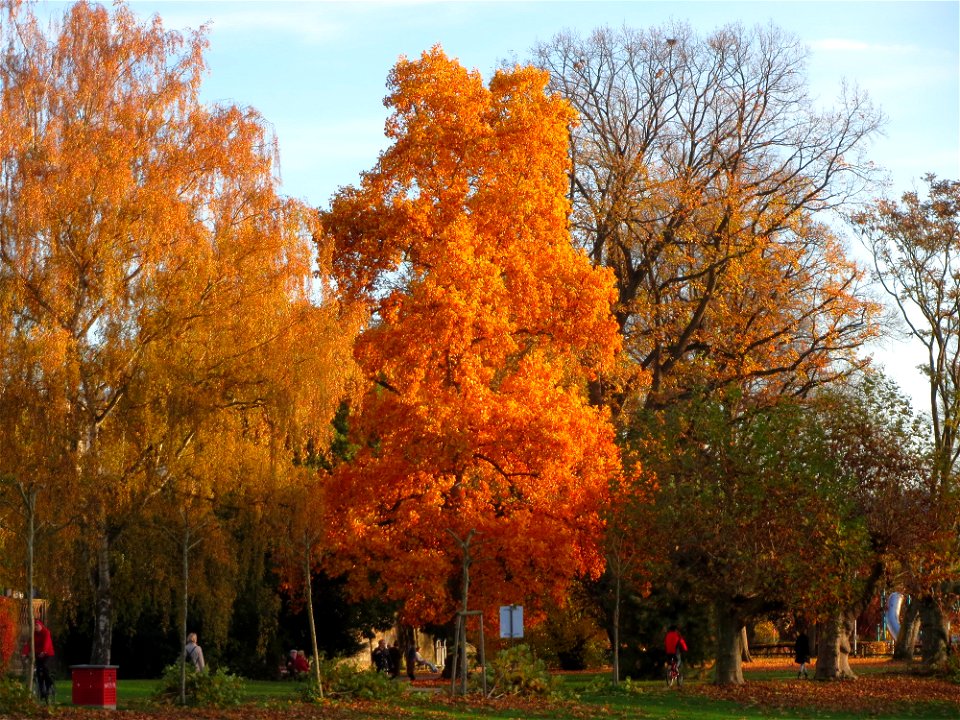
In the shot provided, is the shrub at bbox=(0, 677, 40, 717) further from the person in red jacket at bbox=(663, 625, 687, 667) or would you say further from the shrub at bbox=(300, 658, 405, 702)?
the person in red jacket at bbox=(663, 625, 687, 667)

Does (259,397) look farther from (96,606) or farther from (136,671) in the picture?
(136,671)

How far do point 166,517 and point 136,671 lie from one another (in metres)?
13.2

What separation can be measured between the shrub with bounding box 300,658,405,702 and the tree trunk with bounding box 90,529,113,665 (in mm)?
3831

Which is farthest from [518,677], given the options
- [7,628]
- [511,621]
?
[7,628]

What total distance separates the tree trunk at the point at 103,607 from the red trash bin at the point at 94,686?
120 inches

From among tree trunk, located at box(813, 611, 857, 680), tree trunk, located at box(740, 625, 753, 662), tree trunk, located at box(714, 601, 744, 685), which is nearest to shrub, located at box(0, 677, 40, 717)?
tree trunk, located at box(714, 601, 744, 685)

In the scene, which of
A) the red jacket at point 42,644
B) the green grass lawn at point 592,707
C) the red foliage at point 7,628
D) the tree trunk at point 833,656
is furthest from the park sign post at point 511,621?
the tree trunk at point 833,656

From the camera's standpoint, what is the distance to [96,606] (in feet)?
81.7

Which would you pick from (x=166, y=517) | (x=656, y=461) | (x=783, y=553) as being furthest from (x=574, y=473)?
(x=166, y=517)

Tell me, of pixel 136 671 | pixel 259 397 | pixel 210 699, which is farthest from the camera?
pixel 136 671

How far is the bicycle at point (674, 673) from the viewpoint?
32.6 metres

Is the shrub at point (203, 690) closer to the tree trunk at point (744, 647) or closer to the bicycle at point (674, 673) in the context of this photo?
the bicycle at point (674, 673)

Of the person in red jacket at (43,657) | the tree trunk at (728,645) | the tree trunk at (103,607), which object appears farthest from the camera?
the tree trunk at (728,645)

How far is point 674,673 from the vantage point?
108ft
